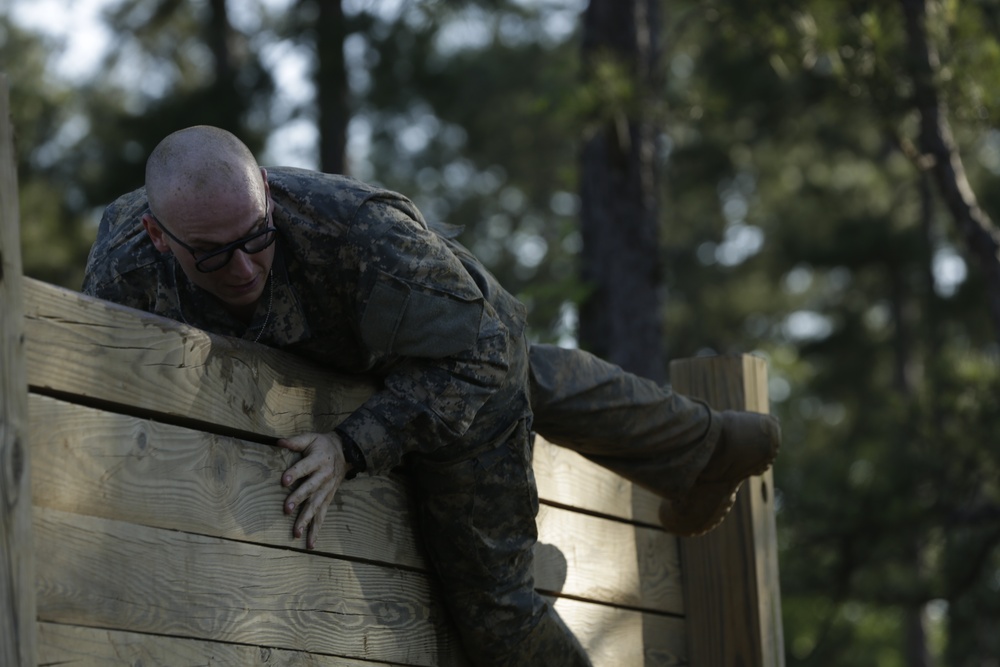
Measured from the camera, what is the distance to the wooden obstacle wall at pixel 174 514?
2240 millimetres

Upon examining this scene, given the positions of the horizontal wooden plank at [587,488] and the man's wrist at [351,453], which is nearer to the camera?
the man's wrist at [351,453]

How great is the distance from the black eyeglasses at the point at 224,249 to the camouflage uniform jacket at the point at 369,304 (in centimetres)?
12

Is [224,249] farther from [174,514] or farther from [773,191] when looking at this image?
[773,191]

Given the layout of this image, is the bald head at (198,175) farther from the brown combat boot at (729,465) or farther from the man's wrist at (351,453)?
the brown combat boot at (729,465)

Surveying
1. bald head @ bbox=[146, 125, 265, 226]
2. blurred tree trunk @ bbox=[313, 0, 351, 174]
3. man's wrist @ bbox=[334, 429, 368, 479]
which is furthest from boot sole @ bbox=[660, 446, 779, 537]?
blurred tree trunk @ bbox=[313, 0, 351, 174]

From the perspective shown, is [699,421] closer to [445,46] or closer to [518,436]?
[518,436]

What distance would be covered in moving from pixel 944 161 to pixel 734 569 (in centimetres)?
302

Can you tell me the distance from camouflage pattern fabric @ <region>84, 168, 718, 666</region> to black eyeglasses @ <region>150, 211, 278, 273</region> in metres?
0.12

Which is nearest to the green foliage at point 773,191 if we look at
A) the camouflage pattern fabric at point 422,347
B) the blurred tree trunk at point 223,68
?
the blurred tree trunk at point 223,68

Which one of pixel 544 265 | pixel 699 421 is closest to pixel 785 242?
pixel 544 265

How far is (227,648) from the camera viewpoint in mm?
2654

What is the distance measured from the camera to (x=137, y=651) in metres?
2.46

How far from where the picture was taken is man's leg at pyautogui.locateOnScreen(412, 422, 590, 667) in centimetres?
319

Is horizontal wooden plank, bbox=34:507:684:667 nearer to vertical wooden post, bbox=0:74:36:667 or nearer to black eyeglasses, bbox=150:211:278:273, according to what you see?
vertical wooden post, bbox=0:74:36:667
